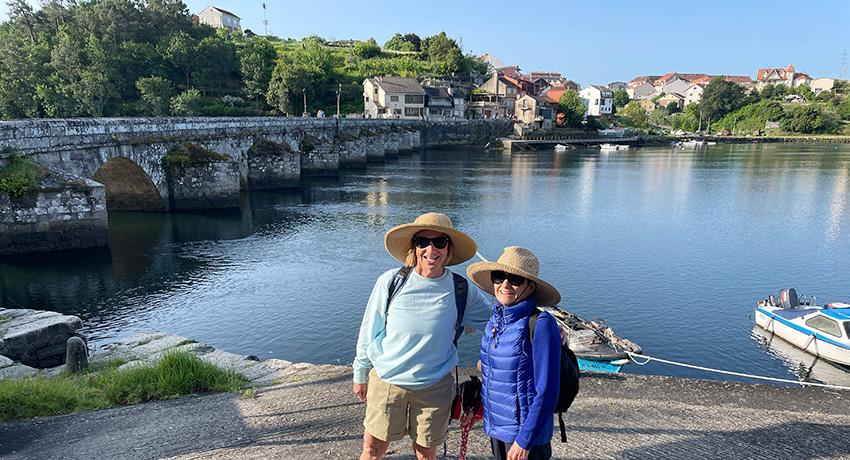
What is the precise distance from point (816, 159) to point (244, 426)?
91.7 m

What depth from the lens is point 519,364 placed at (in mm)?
3699

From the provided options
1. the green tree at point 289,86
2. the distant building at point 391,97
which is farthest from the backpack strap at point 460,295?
the distant building at point 391,97

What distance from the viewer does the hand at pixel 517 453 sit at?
3.64 meters

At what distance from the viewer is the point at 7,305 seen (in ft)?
55.3

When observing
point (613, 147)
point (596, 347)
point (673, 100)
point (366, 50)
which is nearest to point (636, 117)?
point (673, 100)

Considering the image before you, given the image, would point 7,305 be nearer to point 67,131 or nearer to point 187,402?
point 67,131

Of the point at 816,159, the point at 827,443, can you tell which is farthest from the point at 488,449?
the point at 816,159

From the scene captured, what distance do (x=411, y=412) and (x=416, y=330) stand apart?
2.46ft

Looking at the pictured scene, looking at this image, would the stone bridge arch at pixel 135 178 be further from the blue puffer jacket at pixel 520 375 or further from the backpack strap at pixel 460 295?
the blue puffer jacket at pixel 520 375

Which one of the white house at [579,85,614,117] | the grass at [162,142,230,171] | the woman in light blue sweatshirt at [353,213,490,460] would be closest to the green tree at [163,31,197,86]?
the grass at [162,142,230,171]

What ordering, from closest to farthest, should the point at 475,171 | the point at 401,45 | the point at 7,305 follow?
the point at 7,305 → the point at 475,171 → the point at 401,45

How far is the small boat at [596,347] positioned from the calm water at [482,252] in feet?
1.99

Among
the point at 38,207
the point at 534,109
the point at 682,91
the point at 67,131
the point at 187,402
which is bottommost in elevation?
the point at 187,402

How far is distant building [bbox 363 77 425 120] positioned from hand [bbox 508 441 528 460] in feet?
289
